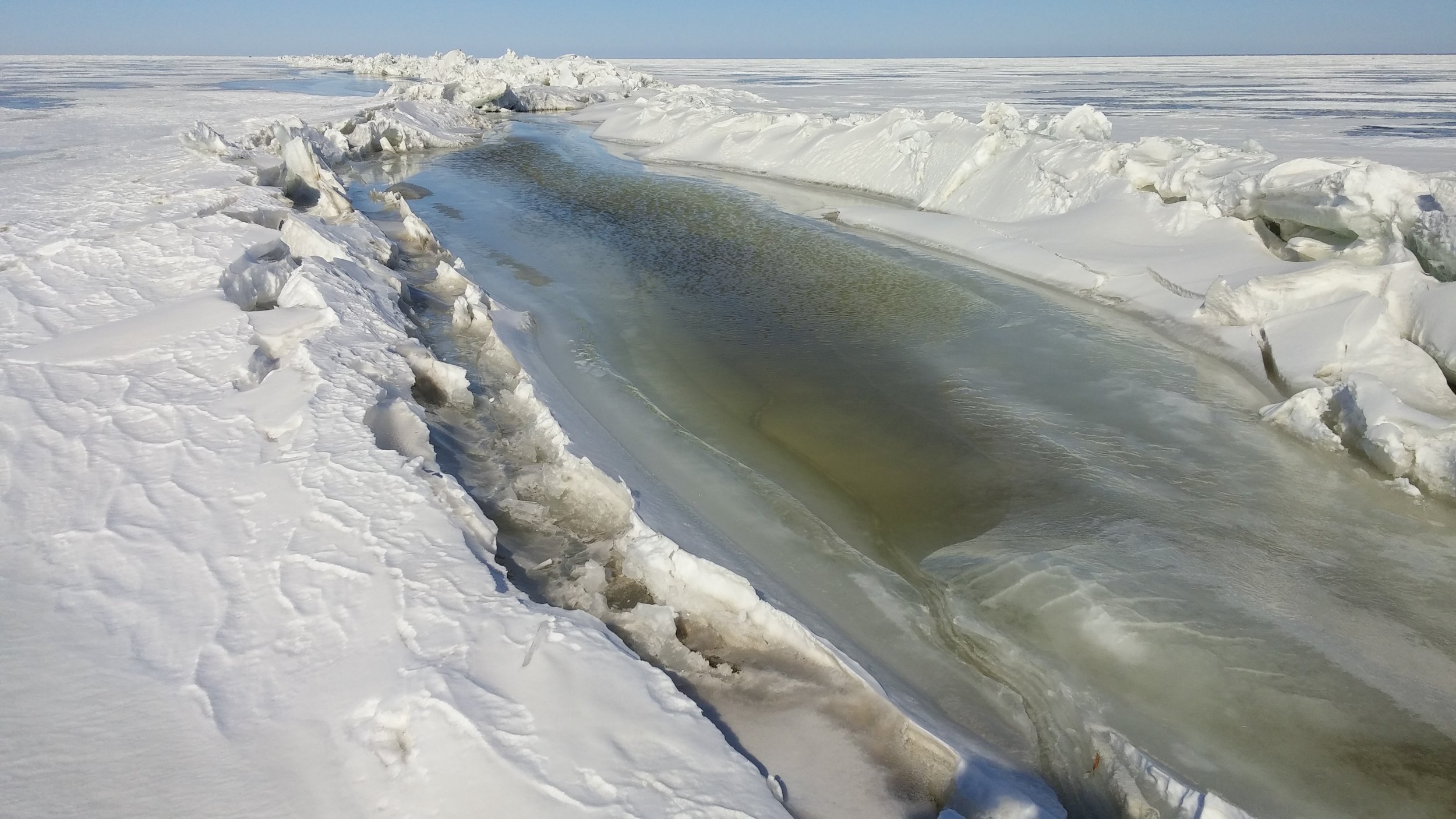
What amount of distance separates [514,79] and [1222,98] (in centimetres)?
2955

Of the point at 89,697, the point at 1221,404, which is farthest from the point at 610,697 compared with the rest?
the point at 1221,404

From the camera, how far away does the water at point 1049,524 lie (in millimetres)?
2941

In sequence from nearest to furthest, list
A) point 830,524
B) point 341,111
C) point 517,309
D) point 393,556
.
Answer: point 393,556, point 830,524, point 517,309, point 341,111

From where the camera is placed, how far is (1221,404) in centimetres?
549

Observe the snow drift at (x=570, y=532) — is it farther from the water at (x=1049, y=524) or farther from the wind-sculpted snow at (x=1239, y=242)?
the wind-sculpted snow at (x=1239, y=242)

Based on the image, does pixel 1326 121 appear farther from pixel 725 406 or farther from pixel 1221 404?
pixel 725 406

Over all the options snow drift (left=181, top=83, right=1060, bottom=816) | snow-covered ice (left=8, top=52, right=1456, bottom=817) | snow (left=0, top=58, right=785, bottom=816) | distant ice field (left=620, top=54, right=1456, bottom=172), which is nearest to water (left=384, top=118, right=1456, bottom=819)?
snow drift (left=181, top=83, right=1060, bottom=816)

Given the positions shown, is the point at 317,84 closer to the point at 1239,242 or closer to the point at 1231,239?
the point at 1231,239

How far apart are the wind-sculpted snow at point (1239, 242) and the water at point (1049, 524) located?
36 cm

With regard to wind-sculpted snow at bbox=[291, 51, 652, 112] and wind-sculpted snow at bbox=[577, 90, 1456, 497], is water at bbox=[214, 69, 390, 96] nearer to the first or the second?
wind-sculpted snow at bbox=[291, 51, 652, 112]

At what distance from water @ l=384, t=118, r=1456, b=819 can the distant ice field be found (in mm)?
9287

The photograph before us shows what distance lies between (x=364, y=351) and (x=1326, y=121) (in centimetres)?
2300

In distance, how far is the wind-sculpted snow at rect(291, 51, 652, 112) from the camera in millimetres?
29500

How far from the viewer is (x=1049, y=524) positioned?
4.12 metres
